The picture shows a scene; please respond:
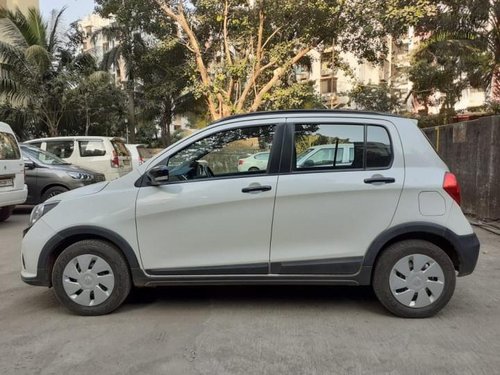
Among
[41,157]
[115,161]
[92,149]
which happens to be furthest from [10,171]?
[92,149]

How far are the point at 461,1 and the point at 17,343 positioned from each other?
54.7ft

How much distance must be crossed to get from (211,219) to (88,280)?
4.11 ft

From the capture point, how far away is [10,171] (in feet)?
32.4

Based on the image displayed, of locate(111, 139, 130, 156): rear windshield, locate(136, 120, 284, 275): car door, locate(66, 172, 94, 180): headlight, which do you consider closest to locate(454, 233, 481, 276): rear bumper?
locate(136, 120, 284, 275): car door

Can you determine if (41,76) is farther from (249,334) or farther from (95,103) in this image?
(249,334)

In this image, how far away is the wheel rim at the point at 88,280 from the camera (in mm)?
4793

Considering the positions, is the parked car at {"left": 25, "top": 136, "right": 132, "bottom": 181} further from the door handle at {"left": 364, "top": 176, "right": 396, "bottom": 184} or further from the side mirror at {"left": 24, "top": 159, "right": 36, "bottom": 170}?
the door handle at {"left": 364, "top": 176, "right": 396, "bottom": 184}

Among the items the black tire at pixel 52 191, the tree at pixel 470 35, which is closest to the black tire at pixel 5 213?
the black tire at pixel 52 191

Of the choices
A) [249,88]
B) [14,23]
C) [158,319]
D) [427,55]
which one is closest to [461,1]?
[249,88]

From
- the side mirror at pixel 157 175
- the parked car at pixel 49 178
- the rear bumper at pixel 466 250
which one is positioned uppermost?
the side mirror at pixel 157 175

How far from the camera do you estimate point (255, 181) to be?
4.68 m

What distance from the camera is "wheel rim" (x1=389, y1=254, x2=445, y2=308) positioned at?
A: 468 centimetres

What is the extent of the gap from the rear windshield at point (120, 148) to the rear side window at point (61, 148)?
1105 millimetres

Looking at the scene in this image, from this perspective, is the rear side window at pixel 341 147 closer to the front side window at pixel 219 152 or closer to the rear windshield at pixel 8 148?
the front side window at pixel 219 152
